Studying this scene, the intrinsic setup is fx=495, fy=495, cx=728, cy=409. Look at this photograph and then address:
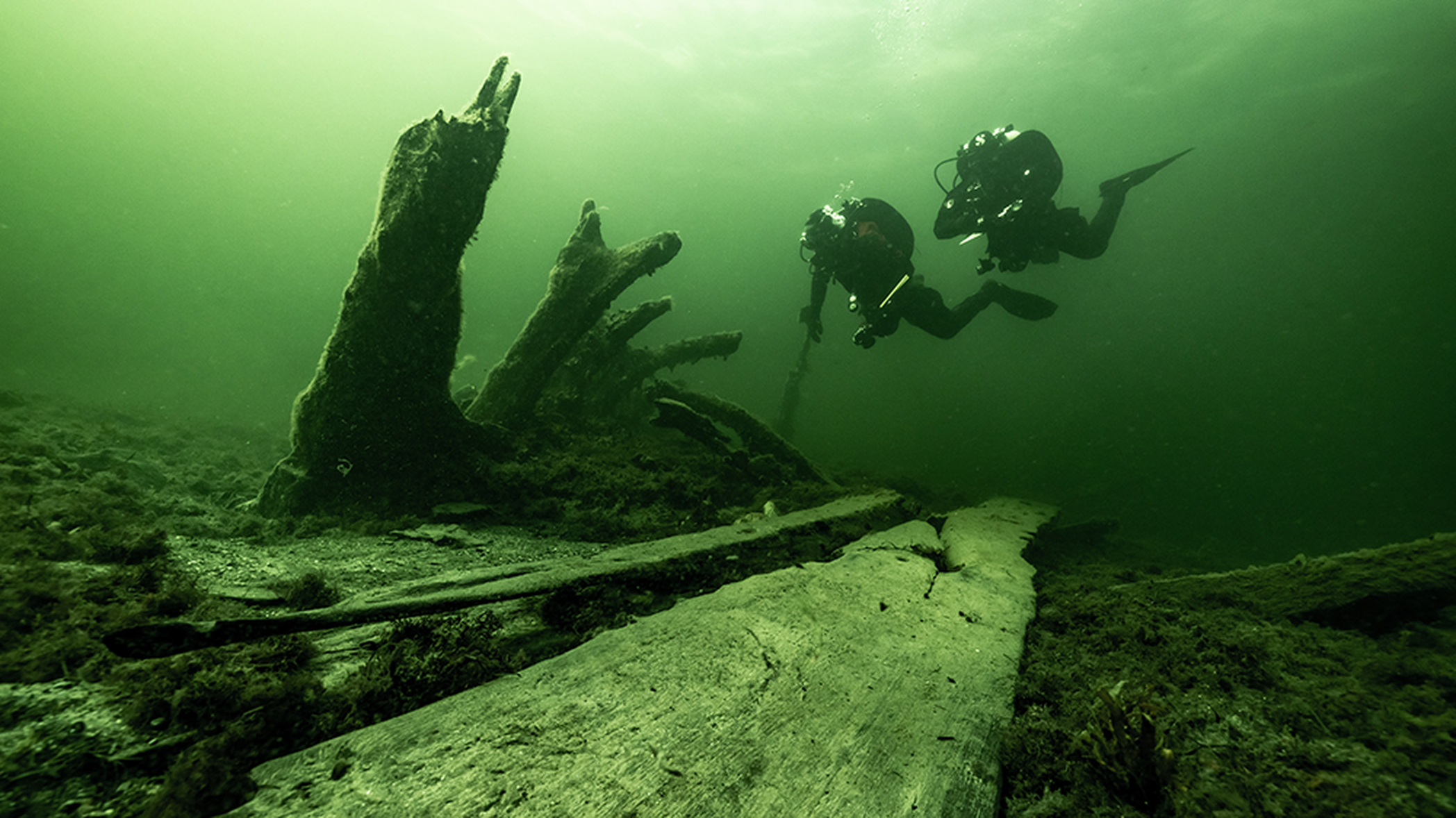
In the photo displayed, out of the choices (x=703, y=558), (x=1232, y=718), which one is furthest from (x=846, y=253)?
(x=1232, y=718)

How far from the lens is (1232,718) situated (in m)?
2.11

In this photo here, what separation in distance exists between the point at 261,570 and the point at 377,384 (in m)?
2.14

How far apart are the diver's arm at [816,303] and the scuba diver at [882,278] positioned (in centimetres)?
13

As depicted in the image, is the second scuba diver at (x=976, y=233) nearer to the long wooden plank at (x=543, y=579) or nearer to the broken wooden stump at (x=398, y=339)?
the long wooden plank at (x=543, y=579)

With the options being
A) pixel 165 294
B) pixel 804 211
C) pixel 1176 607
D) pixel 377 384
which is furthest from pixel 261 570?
pixel 165 294

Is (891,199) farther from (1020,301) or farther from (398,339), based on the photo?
(398,339)

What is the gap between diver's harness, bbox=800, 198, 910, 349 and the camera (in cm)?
999

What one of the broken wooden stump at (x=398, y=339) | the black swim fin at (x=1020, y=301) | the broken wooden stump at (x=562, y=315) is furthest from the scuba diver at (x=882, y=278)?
the broken wooden stump at (x=398, y=339)

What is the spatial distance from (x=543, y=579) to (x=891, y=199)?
7133 cm

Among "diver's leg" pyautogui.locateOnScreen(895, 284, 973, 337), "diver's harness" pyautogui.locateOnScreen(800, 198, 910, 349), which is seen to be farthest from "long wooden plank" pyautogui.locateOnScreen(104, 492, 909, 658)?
"diver's leg" pyautogui.locateOnScreen(895, 284, 973, 337)

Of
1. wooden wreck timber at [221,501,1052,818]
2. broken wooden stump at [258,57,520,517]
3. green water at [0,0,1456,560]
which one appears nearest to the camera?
wooden wreck timber at [221,501,1052,818]

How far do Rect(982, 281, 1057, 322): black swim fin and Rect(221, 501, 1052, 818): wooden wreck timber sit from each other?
9153 mm

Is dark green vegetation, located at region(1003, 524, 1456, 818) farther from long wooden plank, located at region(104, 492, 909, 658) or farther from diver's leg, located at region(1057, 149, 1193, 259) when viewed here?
diver's leg, located at region(1057, 149, 1193, 259)

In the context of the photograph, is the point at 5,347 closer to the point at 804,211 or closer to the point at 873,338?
the point at 873,338
